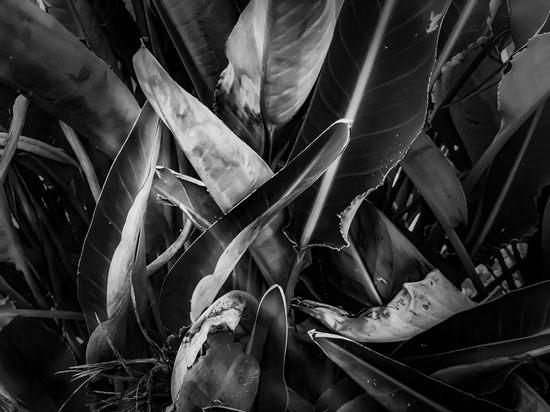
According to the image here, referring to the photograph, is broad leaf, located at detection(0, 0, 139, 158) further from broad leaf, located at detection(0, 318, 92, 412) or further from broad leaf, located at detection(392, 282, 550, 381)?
broad leaf, located at detection(392, 282, 550, 381)

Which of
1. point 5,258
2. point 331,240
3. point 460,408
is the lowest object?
point 460,408

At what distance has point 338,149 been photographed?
0.31 metres

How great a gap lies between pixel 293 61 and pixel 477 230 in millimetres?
308

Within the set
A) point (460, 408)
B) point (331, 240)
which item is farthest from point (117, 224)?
point (460, 408)

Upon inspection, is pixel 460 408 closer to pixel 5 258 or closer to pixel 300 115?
pixel 300 115

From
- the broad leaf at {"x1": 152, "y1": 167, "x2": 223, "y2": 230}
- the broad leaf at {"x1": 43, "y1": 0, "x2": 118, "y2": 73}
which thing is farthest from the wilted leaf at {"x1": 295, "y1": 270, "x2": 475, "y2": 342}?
the broad leaf at {"x1": 43, "y1": 0, "x2": 118, "y2": 73}

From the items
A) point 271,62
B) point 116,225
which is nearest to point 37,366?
point 116,225

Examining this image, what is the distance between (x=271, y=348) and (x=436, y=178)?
0.72ft

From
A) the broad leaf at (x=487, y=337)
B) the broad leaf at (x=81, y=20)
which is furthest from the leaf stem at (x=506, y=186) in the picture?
the broad leaf at (x=81, y=20)

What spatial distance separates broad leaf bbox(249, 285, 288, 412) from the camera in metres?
0.37

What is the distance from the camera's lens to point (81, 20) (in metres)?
0.48

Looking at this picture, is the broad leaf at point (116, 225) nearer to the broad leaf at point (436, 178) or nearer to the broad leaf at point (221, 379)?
the broad leaf at point (221, 379)

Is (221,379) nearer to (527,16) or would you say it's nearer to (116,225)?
(116,225)

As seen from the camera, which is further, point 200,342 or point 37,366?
point 37,366
